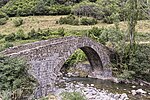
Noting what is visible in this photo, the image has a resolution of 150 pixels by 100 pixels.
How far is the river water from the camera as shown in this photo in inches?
977

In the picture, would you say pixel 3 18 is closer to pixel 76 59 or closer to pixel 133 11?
pixel 76 59

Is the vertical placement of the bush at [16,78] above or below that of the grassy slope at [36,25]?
above

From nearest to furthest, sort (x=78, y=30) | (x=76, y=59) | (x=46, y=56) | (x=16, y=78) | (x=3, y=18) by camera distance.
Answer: (x=16, y=78) < (x=46, y=56) < (x=76, y=59) < (x=78, y=30) < (x=3, y=18)

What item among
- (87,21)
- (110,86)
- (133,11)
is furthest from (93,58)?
(87,21)

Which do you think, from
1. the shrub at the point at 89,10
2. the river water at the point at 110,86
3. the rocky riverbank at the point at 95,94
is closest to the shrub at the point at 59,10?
the shrub at the point at 89,10

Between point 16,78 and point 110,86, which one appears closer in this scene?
point 16,78

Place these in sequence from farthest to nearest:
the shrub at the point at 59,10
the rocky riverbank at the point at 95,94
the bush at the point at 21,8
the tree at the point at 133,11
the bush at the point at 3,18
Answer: the bush at the point at 21,8
the shrub at the point at 59,10
the bush at the point at 3,18
the tree at the point at 133,11
the rocky riverbank at the point at 95,94

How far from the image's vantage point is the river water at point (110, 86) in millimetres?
24803

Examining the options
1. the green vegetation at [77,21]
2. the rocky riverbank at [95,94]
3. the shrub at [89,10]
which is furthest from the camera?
the shrub at [89,10]

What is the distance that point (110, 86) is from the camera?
1102 inches

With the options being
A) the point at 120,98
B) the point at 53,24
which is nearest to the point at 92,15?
the point at 53,24

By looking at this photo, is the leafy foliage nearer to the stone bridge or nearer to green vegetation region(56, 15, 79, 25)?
the stone bridge

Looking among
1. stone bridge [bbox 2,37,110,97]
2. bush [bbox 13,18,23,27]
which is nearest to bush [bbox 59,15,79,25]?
bush [bbox 13,18,23,27]

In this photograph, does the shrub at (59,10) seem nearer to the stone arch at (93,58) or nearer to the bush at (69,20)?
the bush at (69,20)
